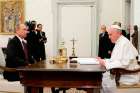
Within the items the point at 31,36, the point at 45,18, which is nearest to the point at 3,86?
the point at 31,36

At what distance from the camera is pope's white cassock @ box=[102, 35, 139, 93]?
20.7ft

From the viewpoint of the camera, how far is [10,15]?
55.0 ft

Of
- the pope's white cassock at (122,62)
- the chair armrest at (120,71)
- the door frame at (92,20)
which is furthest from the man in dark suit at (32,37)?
the chair armrest at (120,71)

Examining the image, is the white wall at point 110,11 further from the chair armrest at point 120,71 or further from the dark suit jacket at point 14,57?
the chair armrest at point 120,71

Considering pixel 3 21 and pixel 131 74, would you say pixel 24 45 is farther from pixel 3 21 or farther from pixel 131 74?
pixel 3 21

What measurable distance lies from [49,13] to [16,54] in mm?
9090

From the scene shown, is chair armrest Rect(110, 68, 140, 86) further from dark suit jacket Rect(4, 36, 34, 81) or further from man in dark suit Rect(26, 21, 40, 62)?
man in dark suit Rect(26, 21, 40, 62)

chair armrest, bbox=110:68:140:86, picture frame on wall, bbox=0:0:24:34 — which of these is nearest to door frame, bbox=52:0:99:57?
picture frame on wall, bbox=0:0:24:34

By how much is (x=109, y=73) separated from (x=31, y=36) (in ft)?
19.5

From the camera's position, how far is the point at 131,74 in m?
6.39

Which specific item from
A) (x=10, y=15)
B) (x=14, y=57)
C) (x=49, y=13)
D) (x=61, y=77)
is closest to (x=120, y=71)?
(x=61, y=77)

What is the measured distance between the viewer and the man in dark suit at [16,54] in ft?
23.0

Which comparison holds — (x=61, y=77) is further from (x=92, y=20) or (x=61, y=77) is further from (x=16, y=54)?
(x=92, y=20)

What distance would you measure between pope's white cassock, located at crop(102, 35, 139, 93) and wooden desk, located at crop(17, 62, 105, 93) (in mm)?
790
